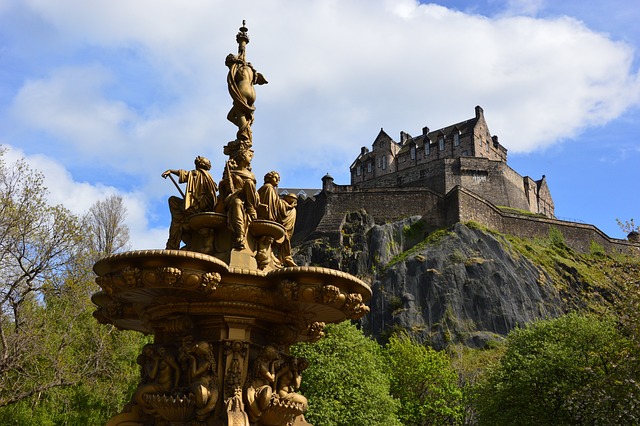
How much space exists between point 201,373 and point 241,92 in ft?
14.3

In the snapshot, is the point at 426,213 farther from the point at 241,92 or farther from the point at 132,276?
the point at 132,276

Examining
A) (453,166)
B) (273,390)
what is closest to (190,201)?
(273,390)

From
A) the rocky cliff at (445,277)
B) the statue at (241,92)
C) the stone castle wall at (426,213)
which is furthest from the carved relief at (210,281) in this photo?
the stone castle wall at (426,213)

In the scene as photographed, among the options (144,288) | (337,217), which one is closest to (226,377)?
(144,288)

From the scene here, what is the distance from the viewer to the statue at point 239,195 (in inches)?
344

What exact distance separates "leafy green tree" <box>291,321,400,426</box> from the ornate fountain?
17.8m

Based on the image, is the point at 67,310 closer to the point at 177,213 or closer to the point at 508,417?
the point at 177,213

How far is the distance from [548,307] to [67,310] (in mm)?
48915

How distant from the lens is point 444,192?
249 feet

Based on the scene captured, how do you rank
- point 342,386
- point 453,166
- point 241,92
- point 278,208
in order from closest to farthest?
point 278,208 < point 241,92 < point 342,386 < point 453,166

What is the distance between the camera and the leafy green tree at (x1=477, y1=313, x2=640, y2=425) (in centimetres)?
2247

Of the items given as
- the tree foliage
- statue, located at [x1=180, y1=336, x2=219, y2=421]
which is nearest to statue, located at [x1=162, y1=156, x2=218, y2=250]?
statue, located at [x1=180, y1=336, x2=219, y2=421]

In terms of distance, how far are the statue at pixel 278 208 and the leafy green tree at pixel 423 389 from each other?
29.7m

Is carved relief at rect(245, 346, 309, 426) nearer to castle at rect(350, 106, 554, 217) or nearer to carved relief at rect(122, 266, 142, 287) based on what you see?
carved relief at rect(122, 266, 142, 287)
